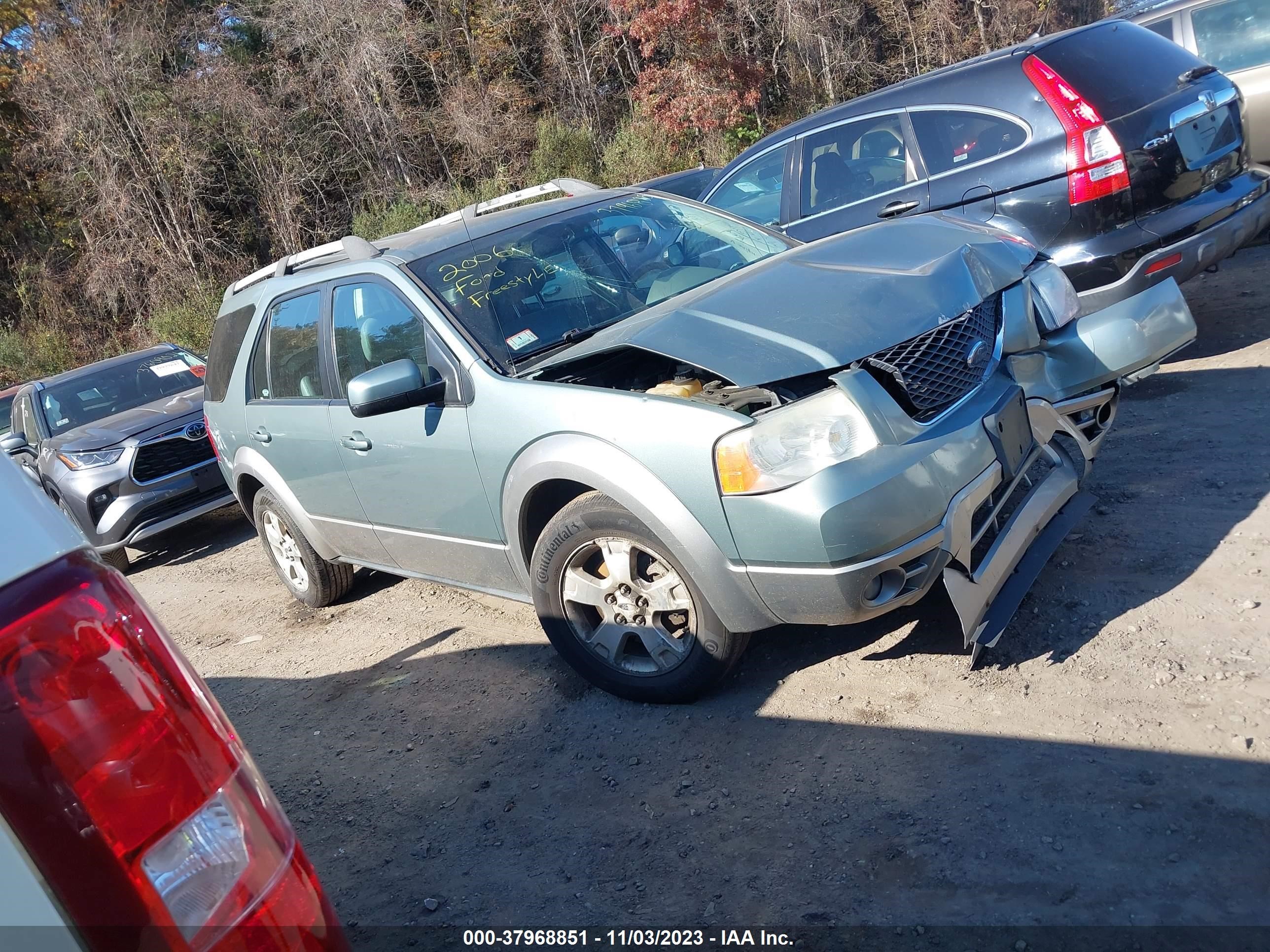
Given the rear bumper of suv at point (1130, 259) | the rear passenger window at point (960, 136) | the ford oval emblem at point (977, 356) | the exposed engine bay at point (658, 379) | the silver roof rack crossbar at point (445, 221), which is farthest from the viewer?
the rear passenger window at point (960, 136)

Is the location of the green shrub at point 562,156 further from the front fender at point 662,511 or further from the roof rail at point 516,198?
the front fender at point 662,511

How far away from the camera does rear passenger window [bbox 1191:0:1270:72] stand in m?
8.02

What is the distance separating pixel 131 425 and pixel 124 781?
28.4ft

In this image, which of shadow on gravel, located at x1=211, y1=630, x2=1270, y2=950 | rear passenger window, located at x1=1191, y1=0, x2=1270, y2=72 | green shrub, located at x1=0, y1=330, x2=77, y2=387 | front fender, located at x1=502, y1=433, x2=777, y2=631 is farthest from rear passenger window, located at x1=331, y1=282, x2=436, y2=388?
green shrub, located at x1=0, y1=330, x2=77, y2=387

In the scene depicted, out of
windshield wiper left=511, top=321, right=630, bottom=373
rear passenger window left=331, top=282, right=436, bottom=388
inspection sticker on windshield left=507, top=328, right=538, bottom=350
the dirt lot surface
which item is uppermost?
rear passenger window left=331, top=282, right=436, bottom=388

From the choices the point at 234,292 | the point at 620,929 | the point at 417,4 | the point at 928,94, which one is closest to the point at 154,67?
the point at 417,4

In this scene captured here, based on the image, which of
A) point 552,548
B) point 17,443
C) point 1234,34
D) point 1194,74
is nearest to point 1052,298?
point 552,548

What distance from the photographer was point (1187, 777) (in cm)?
285

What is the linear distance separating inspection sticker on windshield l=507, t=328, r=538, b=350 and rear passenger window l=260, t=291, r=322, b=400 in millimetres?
1345

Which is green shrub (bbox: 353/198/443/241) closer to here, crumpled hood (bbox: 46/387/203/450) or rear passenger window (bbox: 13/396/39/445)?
rear passenger window (bbox: 13/396/39/445)

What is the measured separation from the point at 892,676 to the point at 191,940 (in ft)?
9.33

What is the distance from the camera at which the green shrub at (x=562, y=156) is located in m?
19.7

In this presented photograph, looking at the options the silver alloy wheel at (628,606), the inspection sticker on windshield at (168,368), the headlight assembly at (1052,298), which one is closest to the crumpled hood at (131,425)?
the inspection sticker on windshield at (168,368)

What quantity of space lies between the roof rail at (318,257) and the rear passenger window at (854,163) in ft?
9.70
